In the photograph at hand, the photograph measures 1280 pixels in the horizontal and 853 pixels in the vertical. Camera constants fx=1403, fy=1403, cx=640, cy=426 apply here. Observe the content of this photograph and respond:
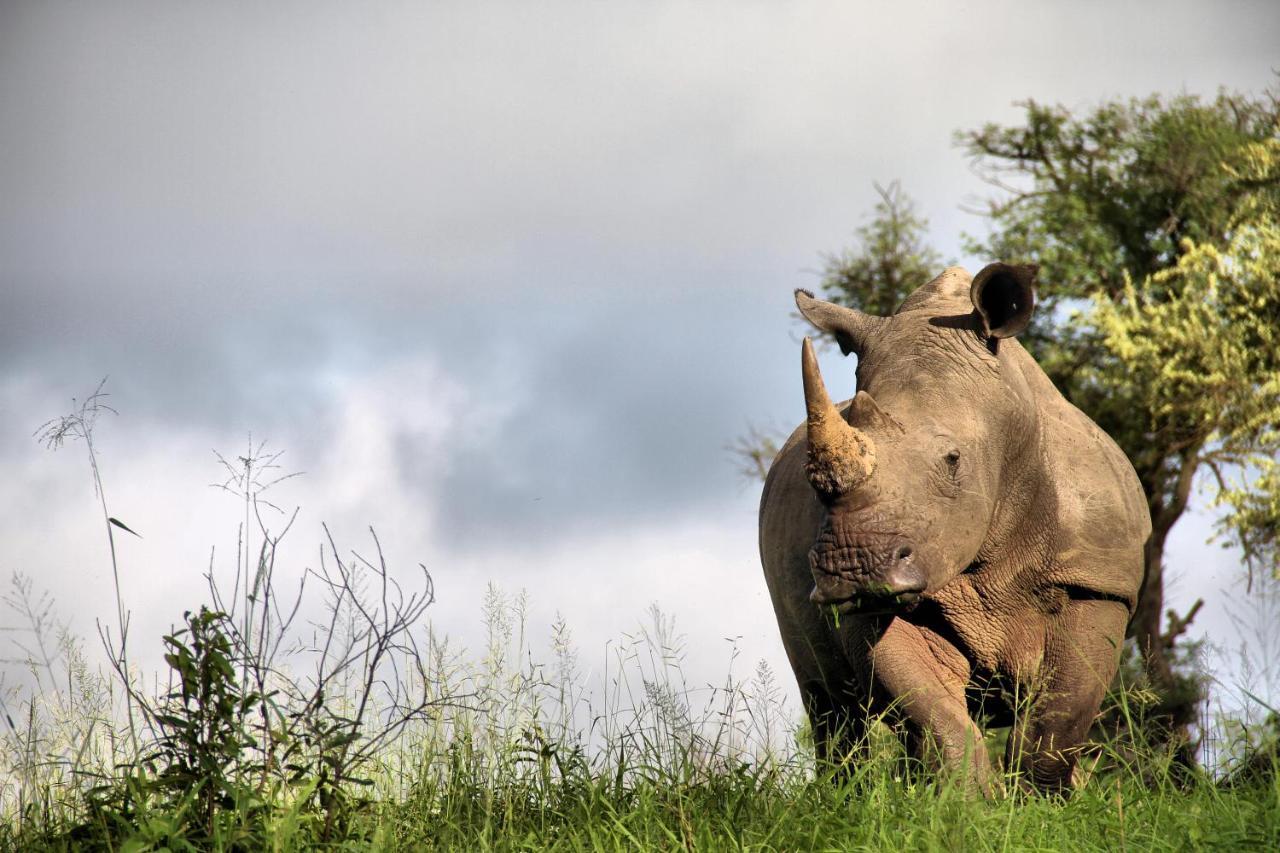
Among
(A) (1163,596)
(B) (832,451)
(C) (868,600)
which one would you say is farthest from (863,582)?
(A) (1163,596)

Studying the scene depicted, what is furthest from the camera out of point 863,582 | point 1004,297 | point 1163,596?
point 1163,596

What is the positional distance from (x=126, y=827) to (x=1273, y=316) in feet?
47.9

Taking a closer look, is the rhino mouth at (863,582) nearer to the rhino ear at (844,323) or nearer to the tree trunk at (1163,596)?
the rhino ear at (844,323)

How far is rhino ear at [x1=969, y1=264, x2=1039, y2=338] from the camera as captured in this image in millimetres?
5621

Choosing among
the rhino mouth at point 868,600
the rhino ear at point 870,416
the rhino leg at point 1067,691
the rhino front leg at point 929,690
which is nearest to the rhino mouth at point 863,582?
the rhino mouth at point 868,600

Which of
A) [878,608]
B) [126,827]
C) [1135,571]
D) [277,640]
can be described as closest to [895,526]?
[878,608]

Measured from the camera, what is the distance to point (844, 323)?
6.05 metres

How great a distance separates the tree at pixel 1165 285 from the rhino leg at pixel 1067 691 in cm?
864

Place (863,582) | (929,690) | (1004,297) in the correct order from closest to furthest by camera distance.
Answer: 1. (863,582)
2. (929,690)
3. (1004,297)

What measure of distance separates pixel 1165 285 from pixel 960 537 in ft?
40.5

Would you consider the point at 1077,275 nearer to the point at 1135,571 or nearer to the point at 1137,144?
the point at 1137,144

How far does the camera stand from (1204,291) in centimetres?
1590

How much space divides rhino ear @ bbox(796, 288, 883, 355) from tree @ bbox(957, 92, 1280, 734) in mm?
9217

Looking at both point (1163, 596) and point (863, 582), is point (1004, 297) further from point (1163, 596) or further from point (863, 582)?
point (1163, 596)
